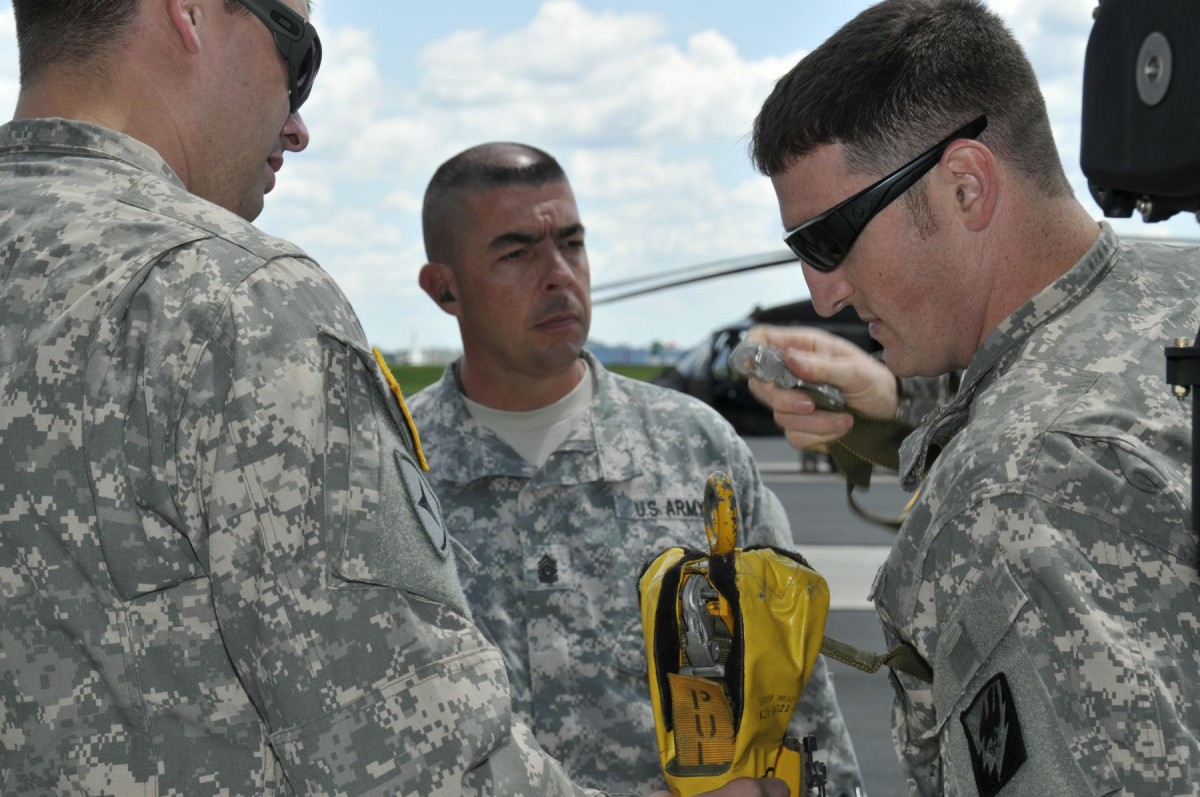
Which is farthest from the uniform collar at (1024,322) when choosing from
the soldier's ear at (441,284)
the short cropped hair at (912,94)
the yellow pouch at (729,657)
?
the soldier's ear at (441,284)

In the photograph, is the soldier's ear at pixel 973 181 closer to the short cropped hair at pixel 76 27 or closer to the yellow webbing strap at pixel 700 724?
the yellow webbing strap at pixel 700 724

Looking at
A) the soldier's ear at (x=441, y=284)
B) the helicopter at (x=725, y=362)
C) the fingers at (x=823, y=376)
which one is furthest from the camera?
the helicopter at (x=725, y=362)

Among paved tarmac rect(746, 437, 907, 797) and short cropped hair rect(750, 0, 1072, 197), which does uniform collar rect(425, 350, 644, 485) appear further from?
paved tarmac rect(746, 437, 907, 797)

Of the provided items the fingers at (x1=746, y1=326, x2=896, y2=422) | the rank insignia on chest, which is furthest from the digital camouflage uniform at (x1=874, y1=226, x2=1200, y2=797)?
the rank insignia on chest

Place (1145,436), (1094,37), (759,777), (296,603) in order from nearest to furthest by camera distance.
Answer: (1094,37) < (296,603) < (1145,436) < (759,777)

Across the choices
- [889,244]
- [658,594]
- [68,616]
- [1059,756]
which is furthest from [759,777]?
[68,616]

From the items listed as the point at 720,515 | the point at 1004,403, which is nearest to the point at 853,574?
the point at 720,515

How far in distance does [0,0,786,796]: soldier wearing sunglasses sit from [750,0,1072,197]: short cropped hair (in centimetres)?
85

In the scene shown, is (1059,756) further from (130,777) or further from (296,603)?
(130,777)

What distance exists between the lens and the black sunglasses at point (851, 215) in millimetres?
1793

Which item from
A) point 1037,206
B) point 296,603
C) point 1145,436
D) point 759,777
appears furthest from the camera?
point 759,777

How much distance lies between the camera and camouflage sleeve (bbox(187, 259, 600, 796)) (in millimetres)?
1346

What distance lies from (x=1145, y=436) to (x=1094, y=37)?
1.92 feet

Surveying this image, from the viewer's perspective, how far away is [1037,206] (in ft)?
5.82
